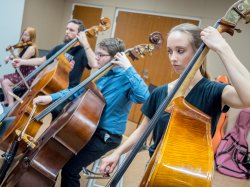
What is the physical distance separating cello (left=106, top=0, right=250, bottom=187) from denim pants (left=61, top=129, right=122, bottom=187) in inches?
32.3

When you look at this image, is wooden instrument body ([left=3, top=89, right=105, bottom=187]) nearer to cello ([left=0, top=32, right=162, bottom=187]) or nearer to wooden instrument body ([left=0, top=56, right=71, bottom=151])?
cello ([left=0, top=32, right=162, bottom=187])

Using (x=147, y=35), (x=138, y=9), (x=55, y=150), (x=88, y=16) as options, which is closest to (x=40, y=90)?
(x=55, y=150)

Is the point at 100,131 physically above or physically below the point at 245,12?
below

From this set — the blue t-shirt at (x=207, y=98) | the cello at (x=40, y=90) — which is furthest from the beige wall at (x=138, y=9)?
the blue t-shirt at (x=207, y=98)

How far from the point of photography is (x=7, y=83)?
11.3ft

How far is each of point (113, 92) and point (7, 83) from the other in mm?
2242

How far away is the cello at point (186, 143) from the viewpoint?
77 centimetres

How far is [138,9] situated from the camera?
495cm

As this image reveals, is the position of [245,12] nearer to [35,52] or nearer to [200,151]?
[200,151]

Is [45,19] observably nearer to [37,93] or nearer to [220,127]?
[37,93]

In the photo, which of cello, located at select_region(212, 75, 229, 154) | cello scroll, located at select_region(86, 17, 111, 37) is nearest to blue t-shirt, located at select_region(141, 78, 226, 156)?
cello scroll, located at select_region(86, 17, 111, 37)

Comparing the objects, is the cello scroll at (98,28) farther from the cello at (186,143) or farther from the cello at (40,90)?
the cello at (186,143)

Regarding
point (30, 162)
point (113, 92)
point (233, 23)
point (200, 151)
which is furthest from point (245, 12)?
point (30, 162)

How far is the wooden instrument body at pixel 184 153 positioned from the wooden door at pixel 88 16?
188 inches
